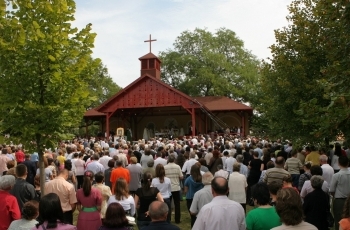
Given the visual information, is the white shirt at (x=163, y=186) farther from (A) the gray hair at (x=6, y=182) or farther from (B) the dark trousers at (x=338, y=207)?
(B) the dark trousers at (x=338, y=207)

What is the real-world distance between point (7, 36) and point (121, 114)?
1253 inches

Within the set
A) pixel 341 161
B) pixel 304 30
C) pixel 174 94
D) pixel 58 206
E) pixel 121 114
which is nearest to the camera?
pixel 58 206

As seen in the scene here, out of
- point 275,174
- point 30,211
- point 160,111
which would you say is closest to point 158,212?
point 30,211

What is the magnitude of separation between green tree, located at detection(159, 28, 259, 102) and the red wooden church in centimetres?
933

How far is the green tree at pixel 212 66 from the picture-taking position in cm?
4969

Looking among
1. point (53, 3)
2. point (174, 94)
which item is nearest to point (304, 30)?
point (53, 3)

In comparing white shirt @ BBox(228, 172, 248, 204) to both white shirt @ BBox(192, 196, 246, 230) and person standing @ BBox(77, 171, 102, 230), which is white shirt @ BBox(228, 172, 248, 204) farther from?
white shirt @ BBox(192, 196, 246, 230)

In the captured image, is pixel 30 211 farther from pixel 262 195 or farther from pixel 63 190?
pixel 262 195

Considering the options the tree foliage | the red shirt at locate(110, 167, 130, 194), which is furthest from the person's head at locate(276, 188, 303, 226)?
the tree foliage

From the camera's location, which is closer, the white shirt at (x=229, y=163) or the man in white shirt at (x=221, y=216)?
the man in white shirt at (x=221, y=216)

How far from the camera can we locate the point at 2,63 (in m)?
6.95

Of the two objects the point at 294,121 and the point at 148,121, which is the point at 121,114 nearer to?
the point at 148,121

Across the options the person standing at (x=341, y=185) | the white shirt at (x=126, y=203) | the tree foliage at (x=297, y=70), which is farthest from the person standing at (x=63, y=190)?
the tree foliage at (x=297, y=70)

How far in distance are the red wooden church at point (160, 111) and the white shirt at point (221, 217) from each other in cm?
2716
